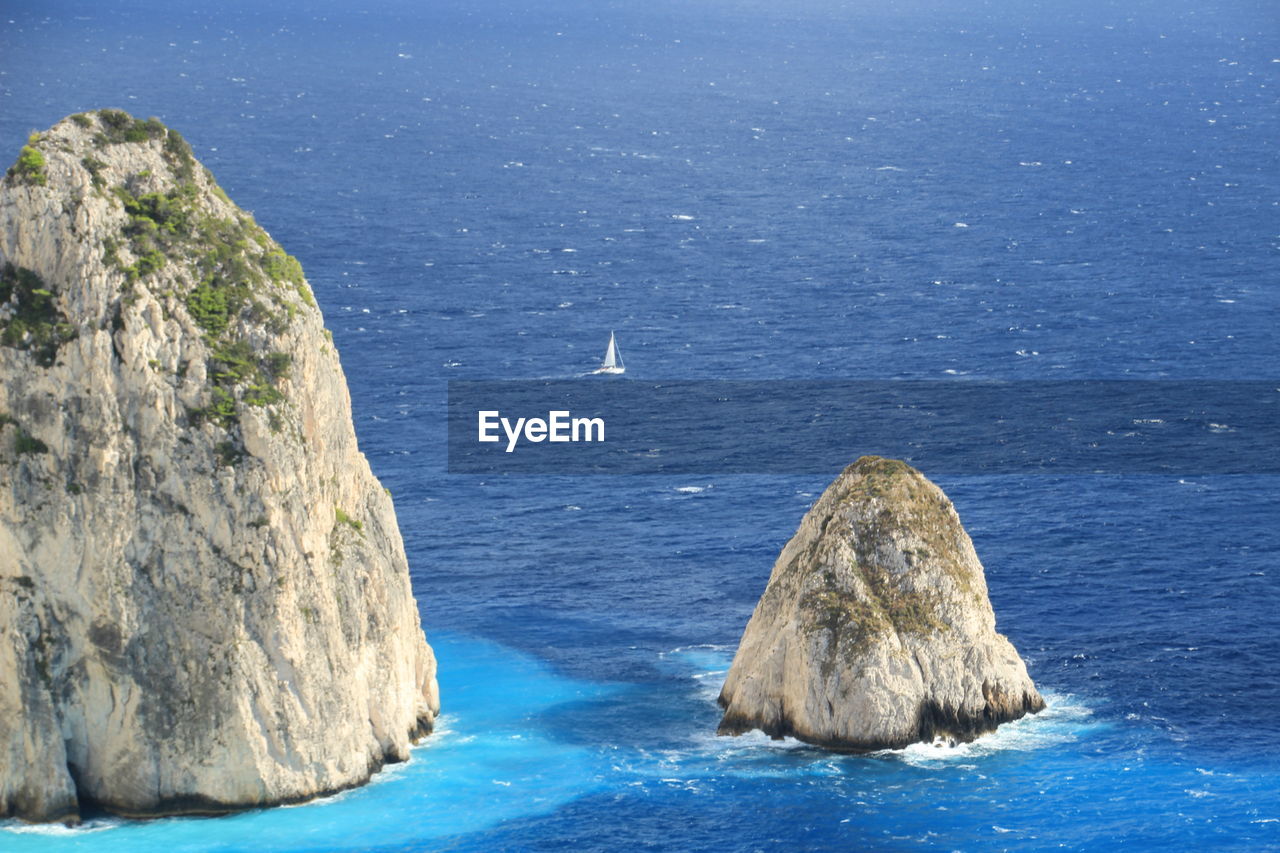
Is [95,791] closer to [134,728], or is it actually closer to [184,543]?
[134,728]

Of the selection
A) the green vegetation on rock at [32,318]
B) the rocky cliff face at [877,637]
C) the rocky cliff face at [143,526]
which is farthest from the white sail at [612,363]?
the green vegetation on rock at [32,318]

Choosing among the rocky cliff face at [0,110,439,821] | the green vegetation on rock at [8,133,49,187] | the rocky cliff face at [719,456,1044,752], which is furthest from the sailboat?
the green vegetation on rock at [8,133,49,187]

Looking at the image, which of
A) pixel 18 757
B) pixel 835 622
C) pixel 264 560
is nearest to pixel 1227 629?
pixel 835 622

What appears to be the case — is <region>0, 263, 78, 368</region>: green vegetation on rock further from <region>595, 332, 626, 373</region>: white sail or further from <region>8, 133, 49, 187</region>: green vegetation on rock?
<region>595, 332, 626, 373</region>: white sail

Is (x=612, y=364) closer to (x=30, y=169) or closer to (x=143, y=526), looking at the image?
(x=143, y=526)

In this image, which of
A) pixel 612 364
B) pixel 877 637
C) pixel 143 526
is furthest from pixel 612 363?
pixel 143 526

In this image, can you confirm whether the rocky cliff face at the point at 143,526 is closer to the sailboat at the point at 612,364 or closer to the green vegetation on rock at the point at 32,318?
the green vegetation on rock at the point at 32,318
